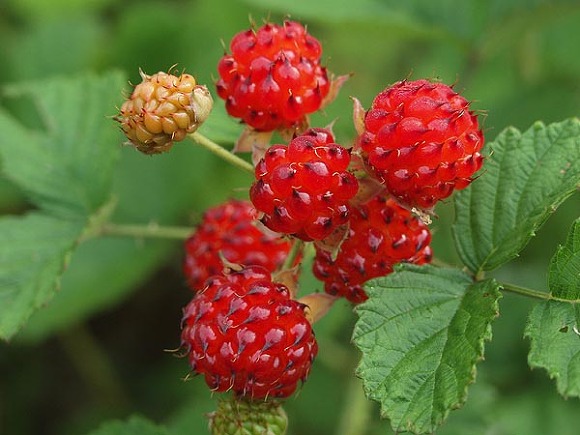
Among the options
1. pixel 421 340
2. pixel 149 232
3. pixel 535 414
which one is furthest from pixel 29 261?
pixel 535 414

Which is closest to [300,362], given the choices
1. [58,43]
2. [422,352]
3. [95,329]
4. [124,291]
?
[422,352]

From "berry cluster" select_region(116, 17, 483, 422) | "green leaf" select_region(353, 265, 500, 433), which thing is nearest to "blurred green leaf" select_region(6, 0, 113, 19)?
"berry cluster" select_region(116, 17, 483, 422)

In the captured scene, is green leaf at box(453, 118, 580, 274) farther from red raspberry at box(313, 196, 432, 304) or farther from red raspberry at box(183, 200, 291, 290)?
red raspberry at box(183, 200, 291, 290)

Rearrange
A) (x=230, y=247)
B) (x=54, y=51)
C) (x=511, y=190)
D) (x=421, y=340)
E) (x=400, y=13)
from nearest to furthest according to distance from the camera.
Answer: (x=421, y=340), (x=511, y=190), (x=230, y=247), (x=400, y=13), (x=54, y=51)

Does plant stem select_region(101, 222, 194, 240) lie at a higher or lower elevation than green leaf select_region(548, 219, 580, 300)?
lower

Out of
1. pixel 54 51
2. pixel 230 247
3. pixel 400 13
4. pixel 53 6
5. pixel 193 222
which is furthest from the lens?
pixel 53 6

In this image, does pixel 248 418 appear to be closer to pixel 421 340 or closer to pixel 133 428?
pixel 421 340
